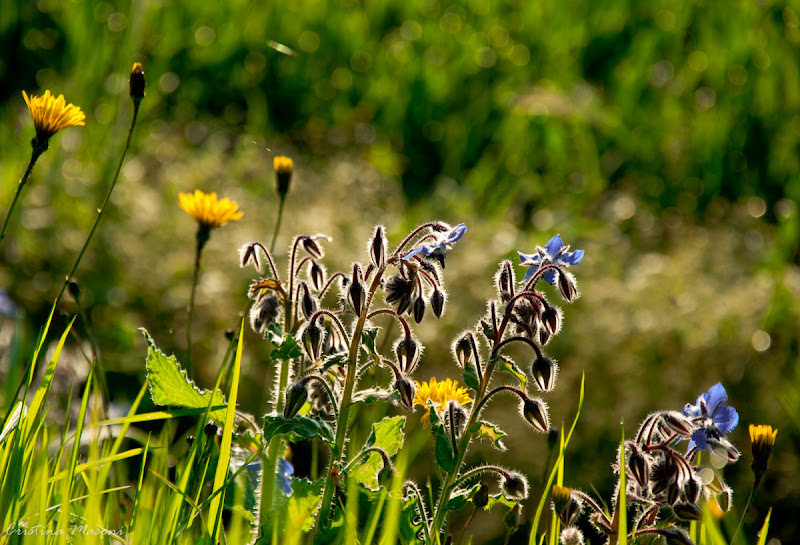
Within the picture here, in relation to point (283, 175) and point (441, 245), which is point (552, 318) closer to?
point (441, 245)

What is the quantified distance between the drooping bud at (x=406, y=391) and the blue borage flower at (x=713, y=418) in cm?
50

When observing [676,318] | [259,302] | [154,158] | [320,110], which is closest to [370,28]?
[320,110]

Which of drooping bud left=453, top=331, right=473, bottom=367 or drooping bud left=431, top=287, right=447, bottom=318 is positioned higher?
drooping bud left=431, top=287, right=447, bottom=318

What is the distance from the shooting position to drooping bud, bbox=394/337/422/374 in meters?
1.63

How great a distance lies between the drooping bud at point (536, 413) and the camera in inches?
62.0

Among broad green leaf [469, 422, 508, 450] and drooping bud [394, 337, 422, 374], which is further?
drooping bud [394, 337, 422, 374]

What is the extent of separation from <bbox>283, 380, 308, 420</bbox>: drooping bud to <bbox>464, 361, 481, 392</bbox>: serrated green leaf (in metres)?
0.30

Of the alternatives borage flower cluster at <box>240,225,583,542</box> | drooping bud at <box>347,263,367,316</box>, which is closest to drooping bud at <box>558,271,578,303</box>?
borage flower cluster at <box>240,225,583,542</box>

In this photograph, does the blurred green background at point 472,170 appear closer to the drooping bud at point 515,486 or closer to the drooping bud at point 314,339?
the drooping bud at point 314,339

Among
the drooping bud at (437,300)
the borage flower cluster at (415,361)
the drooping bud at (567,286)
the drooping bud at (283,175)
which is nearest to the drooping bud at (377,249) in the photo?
the borage flower cluster at (415,361)

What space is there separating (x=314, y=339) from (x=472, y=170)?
268 centimetres

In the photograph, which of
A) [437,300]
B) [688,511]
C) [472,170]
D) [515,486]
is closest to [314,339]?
[437,300]

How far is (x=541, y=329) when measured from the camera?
64.1 inches

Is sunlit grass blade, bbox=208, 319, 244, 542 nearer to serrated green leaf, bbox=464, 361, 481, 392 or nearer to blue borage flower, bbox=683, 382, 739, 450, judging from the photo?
serrated green leaf, bbox=464, 361, 481, 392
